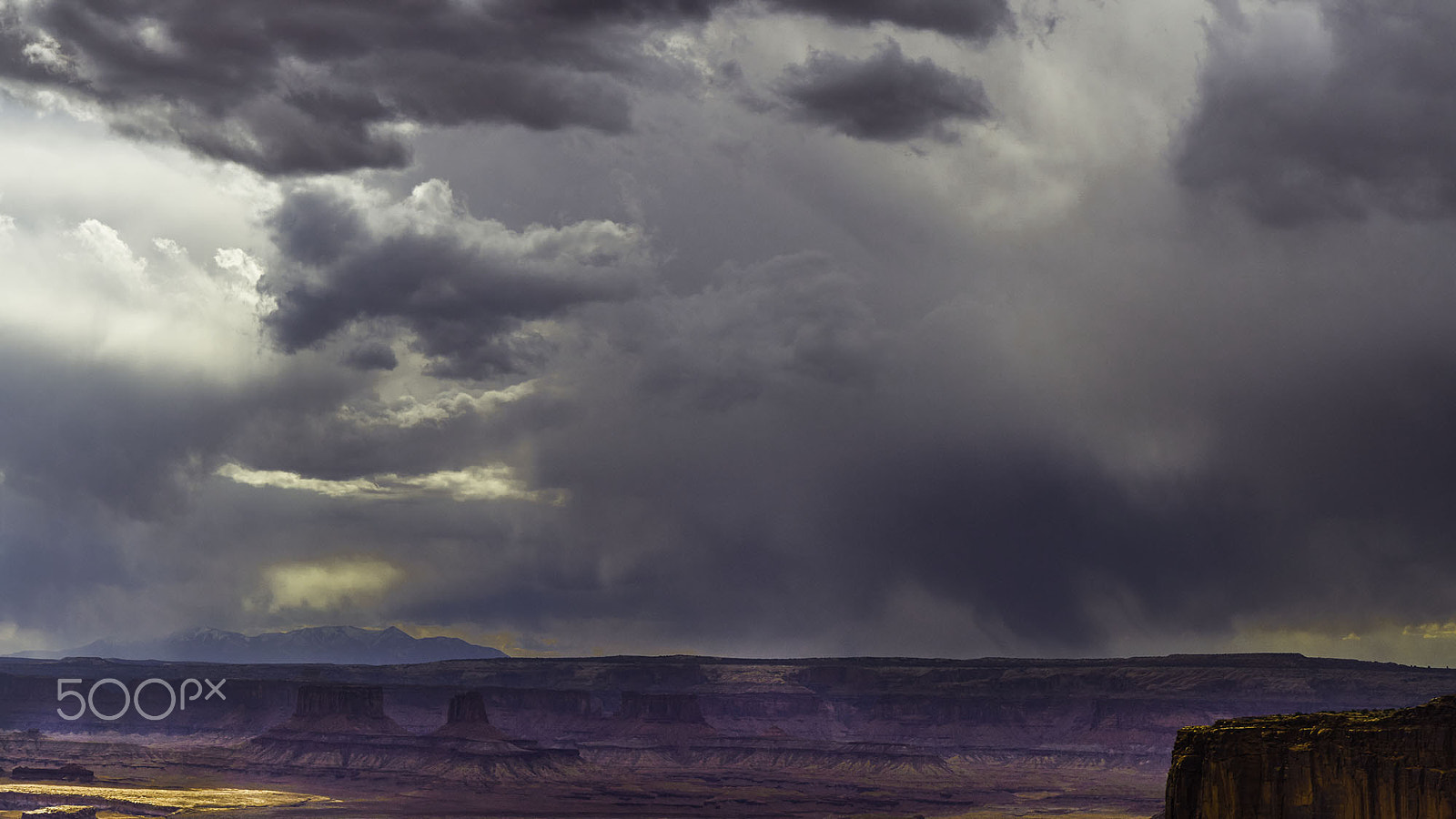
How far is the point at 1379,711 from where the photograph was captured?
70.5 m

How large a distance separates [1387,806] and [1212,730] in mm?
7114

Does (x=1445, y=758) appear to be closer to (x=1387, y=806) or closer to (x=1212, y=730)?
(x=1387, y=806)

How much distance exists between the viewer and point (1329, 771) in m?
62.2

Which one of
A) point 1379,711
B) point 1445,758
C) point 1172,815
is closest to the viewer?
point 1445,758

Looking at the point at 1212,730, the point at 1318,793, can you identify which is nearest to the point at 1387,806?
the point at 1318,793

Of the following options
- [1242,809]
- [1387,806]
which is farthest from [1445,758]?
[1242,809]

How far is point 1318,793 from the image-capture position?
204 feet

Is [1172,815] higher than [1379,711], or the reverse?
[1379,711]

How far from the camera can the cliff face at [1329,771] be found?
6078cm

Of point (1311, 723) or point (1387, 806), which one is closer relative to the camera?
point (1387, 806)

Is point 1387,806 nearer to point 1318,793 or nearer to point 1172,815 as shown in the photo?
point 1318,793

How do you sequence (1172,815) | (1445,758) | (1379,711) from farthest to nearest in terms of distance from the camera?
(1379,711)
(1172,815)
(1445,758)

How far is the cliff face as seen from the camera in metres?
60.8

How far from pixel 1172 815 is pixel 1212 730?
3.72 meters
